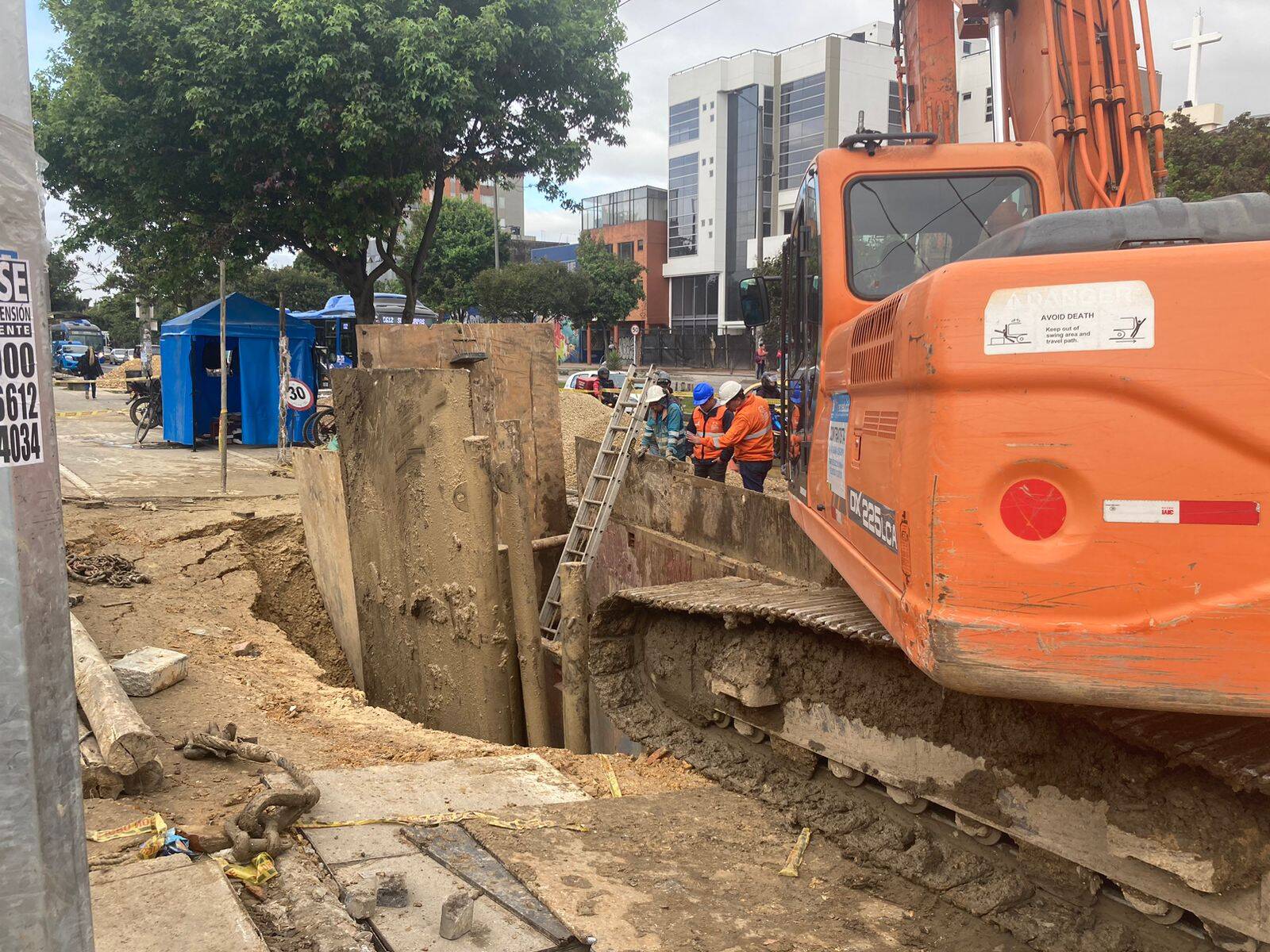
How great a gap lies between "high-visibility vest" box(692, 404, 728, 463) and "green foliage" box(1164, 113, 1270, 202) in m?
11.3

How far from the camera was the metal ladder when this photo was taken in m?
7.84

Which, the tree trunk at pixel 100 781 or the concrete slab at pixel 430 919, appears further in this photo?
the tree trunk at pixel 100 781

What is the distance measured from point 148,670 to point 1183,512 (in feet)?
15.7

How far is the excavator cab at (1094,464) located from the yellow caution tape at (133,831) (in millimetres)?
2608

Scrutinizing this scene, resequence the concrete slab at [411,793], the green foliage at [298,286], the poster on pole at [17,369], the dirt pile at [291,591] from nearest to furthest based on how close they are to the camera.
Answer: the poster on pole at [17,369]
the concrete slab at [411,793]
the dirt pile at [291,591]
the green foliage at [298,286]

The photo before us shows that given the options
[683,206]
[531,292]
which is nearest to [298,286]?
[531,292]

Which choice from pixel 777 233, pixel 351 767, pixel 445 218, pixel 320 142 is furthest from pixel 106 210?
pixel 777 233

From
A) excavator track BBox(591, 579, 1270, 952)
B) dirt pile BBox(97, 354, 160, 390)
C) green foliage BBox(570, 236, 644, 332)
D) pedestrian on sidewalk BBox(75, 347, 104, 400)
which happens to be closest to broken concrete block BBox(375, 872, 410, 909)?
excavator track BBox(591, 579, 1270, 952)

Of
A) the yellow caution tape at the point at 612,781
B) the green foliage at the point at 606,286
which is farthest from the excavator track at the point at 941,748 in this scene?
the green foliage at the point at 606,286

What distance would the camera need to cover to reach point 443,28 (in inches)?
589

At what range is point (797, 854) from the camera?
3859 mm

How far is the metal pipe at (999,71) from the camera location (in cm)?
567

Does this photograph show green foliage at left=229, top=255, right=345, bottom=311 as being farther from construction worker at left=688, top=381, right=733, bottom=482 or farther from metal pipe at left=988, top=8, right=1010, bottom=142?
metal pipe at left=988, top=8, right=1010, bottom=142

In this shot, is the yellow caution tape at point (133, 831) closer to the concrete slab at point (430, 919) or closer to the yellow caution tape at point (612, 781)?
the concrete slab at point (430, 919)
